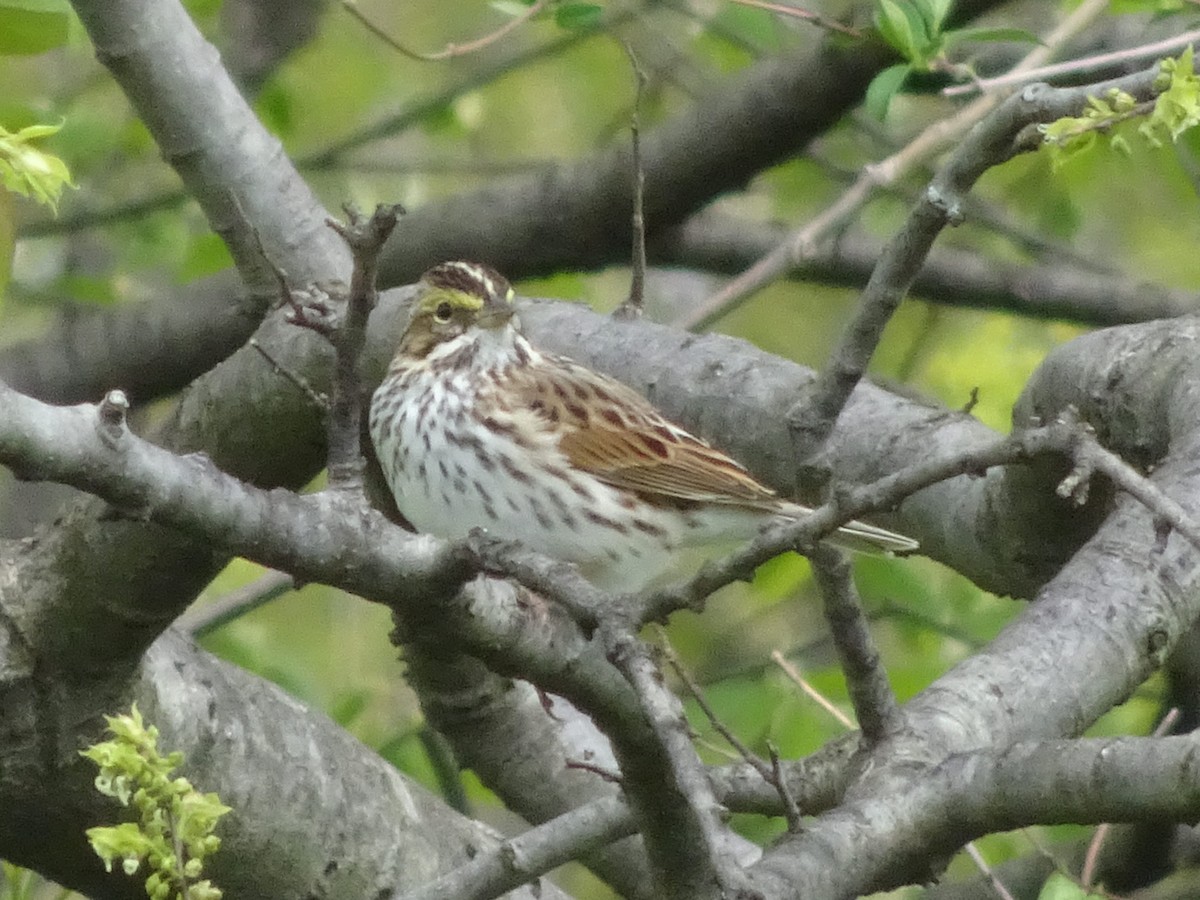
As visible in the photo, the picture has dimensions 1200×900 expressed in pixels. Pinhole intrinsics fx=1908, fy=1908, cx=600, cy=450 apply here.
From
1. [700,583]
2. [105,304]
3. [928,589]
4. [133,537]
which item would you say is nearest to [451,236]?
[105,304]

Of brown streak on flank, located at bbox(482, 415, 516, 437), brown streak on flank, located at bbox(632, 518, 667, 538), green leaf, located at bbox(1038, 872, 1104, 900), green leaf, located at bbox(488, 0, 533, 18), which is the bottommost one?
green leaf, located at bbox(1038, 872, 1104, 900)

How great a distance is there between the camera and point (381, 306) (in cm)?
453

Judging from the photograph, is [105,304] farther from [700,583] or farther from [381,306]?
[700,583]

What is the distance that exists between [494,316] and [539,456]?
1.37 ft

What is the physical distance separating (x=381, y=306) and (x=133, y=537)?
4.81 feet

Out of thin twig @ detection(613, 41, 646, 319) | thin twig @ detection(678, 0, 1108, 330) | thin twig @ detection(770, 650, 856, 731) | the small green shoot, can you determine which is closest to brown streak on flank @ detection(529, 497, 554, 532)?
thin twig @ detection(613, 41, 646, 319)

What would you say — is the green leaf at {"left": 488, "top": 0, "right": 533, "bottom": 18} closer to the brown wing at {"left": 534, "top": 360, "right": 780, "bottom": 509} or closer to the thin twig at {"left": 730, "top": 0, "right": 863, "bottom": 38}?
the thin twig at {"left": 730, "top": 0, "right": 863, "bottom": 38}

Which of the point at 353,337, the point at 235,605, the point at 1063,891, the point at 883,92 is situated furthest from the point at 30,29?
the point at 235,605

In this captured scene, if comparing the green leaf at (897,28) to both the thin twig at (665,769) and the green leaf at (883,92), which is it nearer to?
the green leaf at (883,92)

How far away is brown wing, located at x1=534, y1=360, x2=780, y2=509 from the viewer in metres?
4.70

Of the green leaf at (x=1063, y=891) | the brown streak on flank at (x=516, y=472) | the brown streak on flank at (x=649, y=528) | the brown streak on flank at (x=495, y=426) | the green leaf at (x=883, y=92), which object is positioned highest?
the green leaf at (x=883, y=92)

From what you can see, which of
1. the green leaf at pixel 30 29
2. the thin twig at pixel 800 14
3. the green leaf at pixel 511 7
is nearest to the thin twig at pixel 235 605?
the green leaf at pixel 511 7

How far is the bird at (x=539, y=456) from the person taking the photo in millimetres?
4516

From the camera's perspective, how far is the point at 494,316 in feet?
15.9
